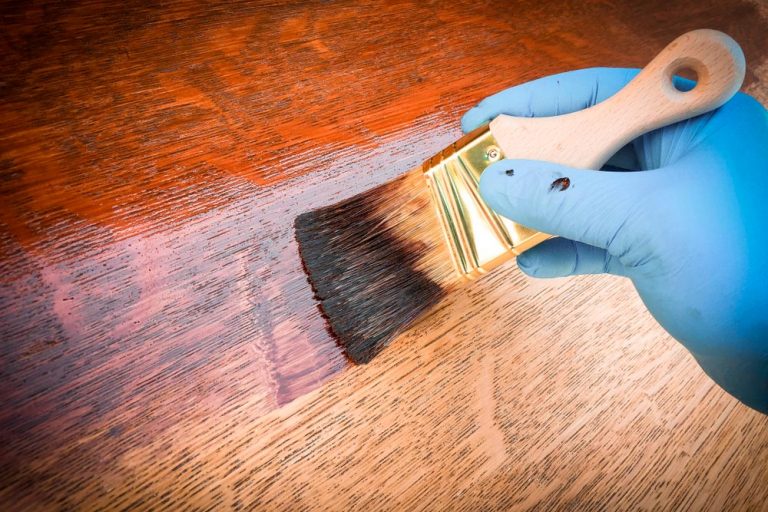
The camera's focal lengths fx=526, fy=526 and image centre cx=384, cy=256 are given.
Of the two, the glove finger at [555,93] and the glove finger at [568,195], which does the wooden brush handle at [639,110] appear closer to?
the glove finger at [568,195]

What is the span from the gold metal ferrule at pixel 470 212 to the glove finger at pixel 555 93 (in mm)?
155

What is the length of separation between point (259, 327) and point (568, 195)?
1.52ft

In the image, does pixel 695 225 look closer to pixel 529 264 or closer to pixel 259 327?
pixel 529 264

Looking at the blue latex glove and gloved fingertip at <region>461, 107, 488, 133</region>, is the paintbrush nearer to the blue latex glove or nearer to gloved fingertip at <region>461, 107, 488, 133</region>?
the blue latex glove

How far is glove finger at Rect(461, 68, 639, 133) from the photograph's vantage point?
35.8 inches

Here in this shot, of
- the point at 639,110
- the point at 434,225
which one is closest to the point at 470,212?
the point at 434,225

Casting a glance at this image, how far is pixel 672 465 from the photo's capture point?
0.85m

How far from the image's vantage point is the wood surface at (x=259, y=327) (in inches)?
25.4

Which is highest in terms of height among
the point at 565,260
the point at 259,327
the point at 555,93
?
the point at 555,93

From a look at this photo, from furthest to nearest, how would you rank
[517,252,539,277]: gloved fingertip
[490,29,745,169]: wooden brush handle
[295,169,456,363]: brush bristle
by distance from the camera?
1. [517,252,539,277]: gloved fingertip
2. [295,169,456,363]: brush bristle
3. [490,29,745,169]: wooden brush handle

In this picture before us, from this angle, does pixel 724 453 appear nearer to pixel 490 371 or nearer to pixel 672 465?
pixel 672 465

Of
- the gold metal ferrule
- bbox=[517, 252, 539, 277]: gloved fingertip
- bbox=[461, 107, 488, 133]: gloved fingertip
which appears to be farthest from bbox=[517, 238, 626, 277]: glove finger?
bbox=[461, 107, 488, 133]: gloved fingertip

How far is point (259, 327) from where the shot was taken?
2.40ft

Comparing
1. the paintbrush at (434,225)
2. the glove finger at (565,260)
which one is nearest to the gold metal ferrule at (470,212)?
the paintbrush at (434,225)
